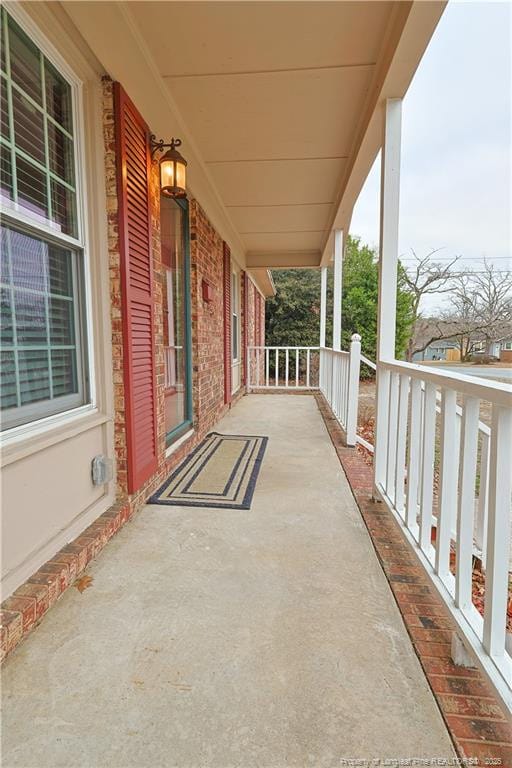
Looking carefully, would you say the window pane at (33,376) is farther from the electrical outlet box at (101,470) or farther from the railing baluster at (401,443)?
the railing baluster at (401,443)

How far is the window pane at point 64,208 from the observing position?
180 centimetres

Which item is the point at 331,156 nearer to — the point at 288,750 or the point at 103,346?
the point at 103,346

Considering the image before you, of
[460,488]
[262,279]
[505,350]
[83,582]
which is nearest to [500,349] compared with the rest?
[505,350]

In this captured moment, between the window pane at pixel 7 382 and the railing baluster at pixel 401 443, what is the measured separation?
1.84 meters

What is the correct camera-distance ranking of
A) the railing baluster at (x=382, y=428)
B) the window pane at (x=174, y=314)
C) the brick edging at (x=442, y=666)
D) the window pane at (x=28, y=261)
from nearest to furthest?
the brick edging at (x=442, y=666) < the window pane at (x=28, y=261) < the railing baluster at (x=382, y=428) < the window pane at (x=174, y=314)

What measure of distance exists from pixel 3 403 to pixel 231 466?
208 centimetres

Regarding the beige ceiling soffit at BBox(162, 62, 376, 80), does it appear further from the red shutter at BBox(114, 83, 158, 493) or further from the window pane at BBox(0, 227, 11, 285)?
the window pane at BBox(0, 227, 11, 285)

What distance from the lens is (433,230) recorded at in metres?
7.66

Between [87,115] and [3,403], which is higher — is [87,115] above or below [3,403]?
above

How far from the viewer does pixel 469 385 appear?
1.25 metres

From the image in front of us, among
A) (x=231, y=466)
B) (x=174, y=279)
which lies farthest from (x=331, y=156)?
(x=231, y=466)

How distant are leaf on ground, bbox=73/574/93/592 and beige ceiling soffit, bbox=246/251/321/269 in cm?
673

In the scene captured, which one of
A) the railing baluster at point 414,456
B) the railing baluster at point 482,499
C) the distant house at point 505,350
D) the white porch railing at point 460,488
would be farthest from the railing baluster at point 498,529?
the railing baluster at point 482,499

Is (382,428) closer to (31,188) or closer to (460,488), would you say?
(460,488)
